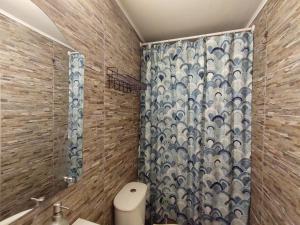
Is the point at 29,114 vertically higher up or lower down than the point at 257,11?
lower down

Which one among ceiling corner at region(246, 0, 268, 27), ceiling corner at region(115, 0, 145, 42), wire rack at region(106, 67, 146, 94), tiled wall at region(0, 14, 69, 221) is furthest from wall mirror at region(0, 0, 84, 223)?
ceiling corner at region(246, 0, 268, 27)

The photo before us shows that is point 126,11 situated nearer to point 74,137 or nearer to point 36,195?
point 74,137

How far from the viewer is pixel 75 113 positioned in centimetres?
88

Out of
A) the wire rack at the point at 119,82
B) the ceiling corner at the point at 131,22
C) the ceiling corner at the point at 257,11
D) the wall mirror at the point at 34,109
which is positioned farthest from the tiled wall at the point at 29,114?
the ceiling corner at the point at 257,11

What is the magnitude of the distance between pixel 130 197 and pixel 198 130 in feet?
3.10

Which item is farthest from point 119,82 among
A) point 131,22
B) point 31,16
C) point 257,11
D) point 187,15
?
point 257,11

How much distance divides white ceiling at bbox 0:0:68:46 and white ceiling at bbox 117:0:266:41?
84cm

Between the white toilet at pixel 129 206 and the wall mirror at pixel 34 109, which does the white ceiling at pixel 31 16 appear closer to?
the wall mirror at pixel 34 109

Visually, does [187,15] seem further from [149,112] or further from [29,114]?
[29,114]

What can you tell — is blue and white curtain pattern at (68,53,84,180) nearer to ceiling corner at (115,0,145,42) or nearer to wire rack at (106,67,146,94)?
wire rack at (106,67,146,94)

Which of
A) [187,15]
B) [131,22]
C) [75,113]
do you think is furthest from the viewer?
[131,22]

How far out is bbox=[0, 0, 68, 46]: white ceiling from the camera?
55cm

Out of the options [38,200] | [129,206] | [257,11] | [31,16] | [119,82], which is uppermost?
[257,11]

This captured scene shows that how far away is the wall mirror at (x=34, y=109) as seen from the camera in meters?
0.55
